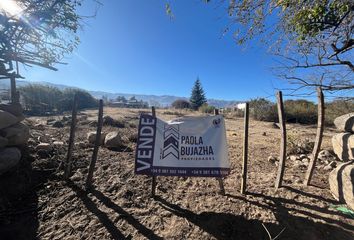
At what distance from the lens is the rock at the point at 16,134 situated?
4928 mm

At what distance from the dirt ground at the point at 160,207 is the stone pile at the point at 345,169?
0.22m

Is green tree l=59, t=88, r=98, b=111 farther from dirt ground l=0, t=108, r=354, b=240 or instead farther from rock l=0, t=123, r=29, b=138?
dirt ground l=0, t=108, r=354, b=240

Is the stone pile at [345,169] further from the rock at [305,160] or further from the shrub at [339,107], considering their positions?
the rock at [305,160]

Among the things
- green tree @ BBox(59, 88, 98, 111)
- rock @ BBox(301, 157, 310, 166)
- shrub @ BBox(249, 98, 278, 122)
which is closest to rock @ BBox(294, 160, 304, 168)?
rock @ BBox(301, 157, 310, 166)

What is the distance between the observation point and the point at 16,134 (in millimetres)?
5070

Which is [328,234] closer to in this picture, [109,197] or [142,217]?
[142,217]

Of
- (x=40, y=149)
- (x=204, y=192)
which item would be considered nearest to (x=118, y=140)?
(x=40, y=149)

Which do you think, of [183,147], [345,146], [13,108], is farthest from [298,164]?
[13,108]

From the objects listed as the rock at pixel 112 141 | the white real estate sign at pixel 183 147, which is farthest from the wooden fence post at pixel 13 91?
the white real estate sign at pixel 183 147

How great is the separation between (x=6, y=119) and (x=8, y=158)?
1.06m

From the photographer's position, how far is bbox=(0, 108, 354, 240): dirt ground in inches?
Answer: 120

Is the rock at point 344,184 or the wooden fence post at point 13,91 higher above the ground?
the wooden fence post at point 13,91

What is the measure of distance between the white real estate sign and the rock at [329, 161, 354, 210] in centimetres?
200

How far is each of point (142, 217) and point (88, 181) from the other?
1529mm
